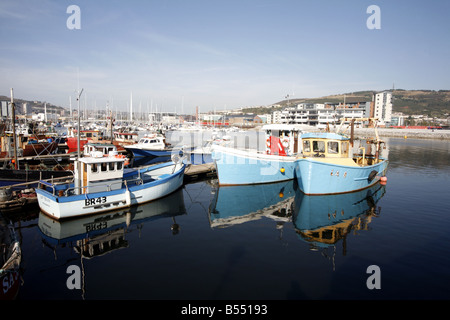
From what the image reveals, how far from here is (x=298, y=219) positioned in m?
16.2

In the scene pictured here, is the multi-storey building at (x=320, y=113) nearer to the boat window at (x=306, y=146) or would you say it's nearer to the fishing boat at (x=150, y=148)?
the fishing boat at (x=150, y=148)

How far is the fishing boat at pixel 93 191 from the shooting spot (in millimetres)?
15023

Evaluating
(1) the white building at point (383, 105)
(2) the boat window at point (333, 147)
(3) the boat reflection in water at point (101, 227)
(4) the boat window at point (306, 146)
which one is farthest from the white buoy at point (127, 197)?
(1) the white building at point (383, 105)

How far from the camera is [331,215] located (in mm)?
16734

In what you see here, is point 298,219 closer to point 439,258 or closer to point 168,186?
point 439,258

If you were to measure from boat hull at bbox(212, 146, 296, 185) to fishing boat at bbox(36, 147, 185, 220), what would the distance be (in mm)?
5846

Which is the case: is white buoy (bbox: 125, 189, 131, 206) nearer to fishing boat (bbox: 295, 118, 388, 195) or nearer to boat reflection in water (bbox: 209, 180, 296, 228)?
boat reflection in water (bbox: 209, 180, 296, 228)

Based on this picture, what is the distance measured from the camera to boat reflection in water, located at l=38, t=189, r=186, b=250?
12555 millimetres

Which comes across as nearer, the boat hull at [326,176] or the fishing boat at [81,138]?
the boat hull at [326,176]

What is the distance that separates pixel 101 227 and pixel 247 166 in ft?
41.3

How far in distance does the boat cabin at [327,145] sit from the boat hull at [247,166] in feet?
9.24

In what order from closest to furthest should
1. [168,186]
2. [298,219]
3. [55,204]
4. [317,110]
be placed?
[55,204]
[298,219]
[168,186]
[317,110]
